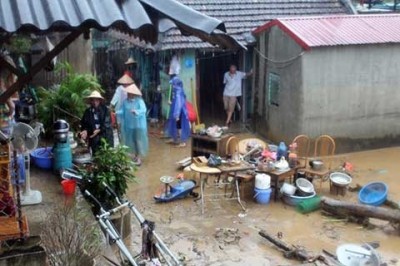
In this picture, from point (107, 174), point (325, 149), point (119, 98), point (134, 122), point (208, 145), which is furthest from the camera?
point (325, 149)

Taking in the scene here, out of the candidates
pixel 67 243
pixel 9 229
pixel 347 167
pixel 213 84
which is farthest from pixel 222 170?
pixel 213 84

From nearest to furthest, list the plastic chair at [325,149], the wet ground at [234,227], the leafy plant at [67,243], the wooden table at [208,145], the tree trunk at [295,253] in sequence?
the leafy plant at [67,243], the tree trunk at [295,253], the wet ground at [234,227], the wooden table at [208,145], the plastic chair at [325,149]

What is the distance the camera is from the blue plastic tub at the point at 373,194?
11.1 m

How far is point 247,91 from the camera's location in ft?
55.2

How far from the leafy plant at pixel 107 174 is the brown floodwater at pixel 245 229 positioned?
5.27 ft

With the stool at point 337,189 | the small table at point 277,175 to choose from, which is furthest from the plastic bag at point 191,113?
the stool at point 337,189

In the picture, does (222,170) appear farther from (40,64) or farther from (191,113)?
(40,64)

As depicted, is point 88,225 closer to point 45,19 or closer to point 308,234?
point 45,19

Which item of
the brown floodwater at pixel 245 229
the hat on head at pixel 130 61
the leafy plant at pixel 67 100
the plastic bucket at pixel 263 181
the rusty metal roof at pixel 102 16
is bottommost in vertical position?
the brown floodwater at pixel 245 229

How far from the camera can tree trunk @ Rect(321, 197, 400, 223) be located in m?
10.1

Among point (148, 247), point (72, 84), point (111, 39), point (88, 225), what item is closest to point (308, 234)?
point (148, 247)

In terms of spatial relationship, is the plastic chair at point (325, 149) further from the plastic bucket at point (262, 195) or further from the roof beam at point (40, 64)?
the roof beam at point (40, 64)

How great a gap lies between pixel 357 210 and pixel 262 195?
188 centimetres

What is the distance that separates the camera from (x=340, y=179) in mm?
11742
